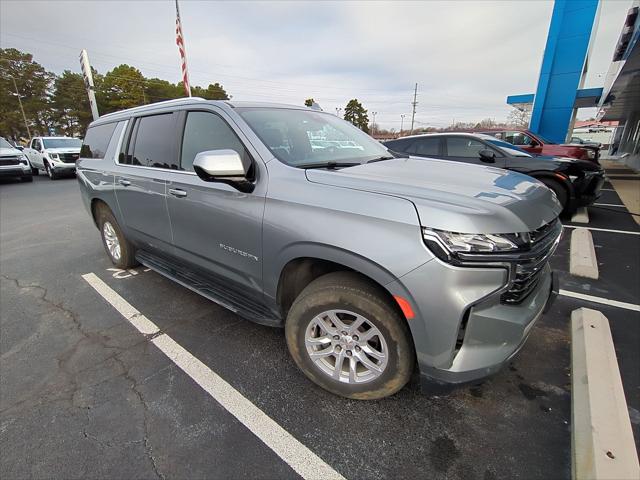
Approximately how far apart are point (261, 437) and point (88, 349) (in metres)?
1.79

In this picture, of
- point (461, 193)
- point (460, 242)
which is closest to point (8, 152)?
point (461, 193)

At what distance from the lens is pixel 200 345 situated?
8.88 ft

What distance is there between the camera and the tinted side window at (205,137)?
2.43 metres

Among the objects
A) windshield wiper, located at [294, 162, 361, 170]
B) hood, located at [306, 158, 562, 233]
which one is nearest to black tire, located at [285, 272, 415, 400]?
hood, located at [306, 158, 562, 233]

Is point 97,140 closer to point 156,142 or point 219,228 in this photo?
point 156,142

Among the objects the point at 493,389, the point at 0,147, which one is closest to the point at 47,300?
the point at 493,389

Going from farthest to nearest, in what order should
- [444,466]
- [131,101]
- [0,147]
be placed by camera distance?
1. [131,101]
2. [0,147]
3. [444,466]

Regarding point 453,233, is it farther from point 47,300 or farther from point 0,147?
point 0,147

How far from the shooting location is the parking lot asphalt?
5.63 feet

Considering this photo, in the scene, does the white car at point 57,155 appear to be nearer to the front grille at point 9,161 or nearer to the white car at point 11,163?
the white car at point 11,163

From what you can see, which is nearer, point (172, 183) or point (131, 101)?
point (172, 183)

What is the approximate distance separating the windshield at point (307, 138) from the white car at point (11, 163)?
15.4 metres

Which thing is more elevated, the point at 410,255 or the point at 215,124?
the point at 215,124

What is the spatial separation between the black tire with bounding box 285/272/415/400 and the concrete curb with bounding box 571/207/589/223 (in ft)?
21.5
